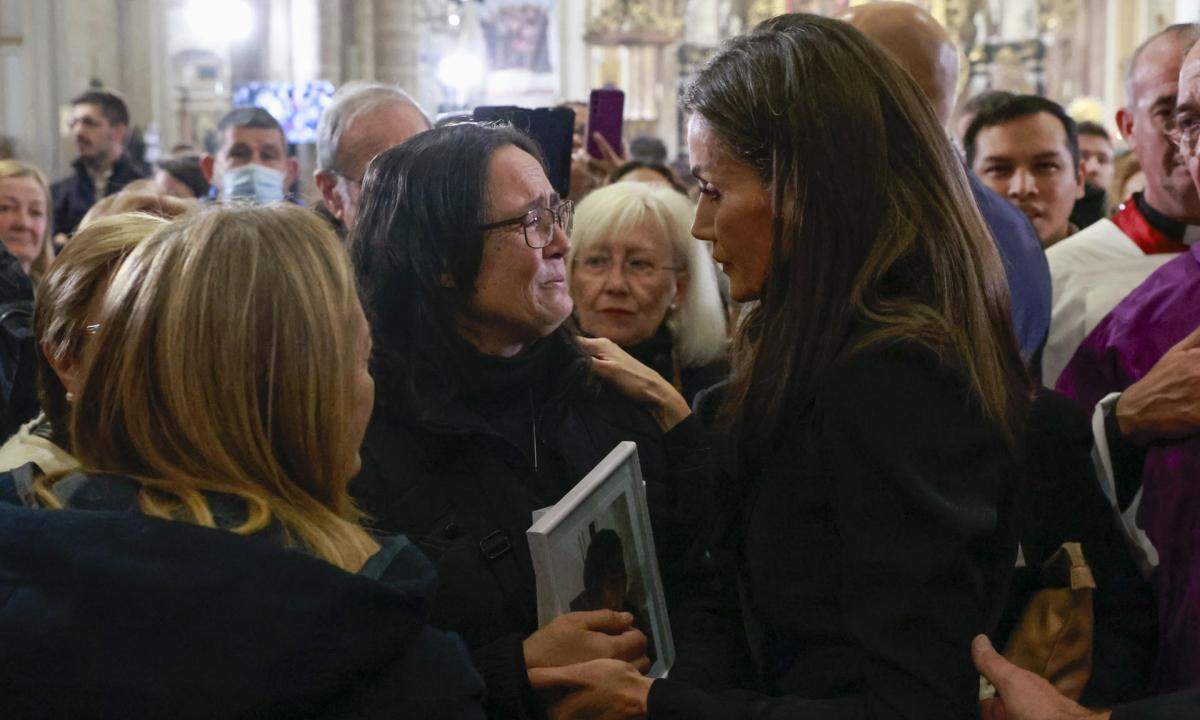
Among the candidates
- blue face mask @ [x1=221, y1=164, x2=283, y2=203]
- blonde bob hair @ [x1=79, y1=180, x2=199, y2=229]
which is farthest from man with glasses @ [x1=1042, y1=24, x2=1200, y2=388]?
blue face mask @ [x1=221, y1=164, x2=283, y2=203]

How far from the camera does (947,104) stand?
362 cm

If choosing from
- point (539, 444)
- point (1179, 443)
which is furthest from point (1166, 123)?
point (539, 444)

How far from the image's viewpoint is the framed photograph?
6.10 feet

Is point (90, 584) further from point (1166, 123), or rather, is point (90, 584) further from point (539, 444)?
point (1166, 123)

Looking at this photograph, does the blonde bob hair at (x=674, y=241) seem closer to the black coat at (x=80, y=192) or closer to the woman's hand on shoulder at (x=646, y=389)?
the woman's hand on shoulder at (x=646, y=389)

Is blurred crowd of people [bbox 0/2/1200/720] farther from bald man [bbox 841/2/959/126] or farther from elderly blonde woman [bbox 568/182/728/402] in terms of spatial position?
elderly blonde woman [bbox 568/182/728/402]

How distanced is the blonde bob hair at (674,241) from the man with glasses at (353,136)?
649 mm

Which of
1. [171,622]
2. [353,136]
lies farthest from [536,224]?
[353,136]

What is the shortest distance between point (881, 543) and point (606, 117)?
3710mm

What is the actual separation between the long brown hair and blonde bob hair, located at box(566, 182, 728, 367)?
2.11 meters

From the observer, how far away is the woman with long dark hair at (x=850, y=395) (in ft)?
5.27

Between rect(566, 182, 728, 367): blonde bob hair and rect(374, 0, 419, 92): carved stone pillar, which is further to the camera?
rect(374, 0, 419, 92): carved stone pillar

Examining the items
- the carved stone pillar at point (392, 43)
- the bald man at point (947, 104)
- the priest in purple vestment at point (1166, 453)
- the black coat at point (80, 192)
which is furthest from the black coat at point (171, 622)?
the carved stone pillar at point (392, 43)

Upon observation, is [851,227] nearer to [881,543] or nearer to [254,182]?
[881,543]
